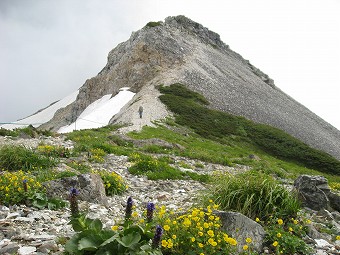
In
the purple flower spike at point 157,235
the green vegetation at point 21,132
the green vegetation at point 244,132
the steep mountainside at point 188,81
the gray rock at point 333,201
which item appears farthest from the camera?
the steep mountainside at point 188,81

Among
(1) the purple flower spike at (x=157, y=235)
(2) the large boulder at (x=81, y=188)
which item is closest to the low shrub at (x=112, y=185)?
(2) the large boulder at (x=81, y=188)

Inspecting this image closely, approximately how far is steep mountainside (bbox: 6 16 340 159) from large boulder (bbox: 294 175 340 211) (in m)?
39.7

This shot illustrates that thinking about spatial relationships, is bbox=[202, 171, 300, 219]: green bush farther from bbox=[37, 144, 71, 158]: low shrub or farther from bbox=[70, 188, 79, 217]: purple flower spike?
bbox=[37, 144, 71, 158]: low shrub

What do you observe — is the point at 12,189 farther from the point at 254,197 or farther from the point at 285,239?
the point at 285,239

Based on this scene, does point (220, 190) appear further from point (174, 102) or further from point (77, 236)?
point (174, 102)

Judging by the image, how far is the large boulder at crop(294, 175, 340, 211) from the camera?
996 cm

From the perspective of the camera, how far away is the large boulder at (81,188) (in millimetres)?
9070

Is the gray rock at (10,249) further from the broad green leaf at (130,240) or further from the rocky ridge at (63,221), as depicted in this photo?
the broad green leaf at (130,240)

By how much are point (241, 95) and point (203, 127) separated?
1076 inches

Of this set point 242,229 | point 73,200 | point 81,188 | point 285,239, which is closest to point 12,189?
point 81,188

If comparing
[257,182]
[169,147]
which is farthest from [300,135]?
[257,182]

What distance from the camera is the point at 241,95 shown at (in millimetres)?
69562

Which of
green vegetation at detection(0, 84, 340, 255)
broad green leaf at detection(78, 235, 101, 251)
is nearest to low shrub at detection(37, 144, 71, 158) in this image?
green vegetation at detection(0, 84, 340, 255)

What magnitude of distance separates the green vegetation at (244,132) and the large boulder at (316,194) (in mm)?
30832
